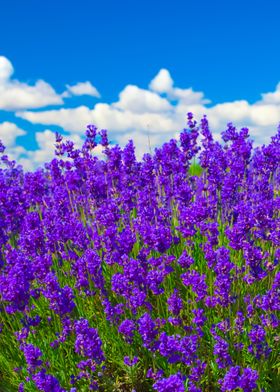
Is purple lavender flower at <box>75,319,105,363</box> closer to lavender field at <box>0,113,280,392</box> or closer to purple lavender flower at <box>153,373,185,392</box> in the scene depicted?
lavender field at <box>0,113,280,392</box>

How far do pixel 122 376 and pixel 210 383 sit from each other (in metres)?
0.77

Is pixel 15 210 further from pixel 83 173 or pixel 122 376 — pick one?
pixel 122 376

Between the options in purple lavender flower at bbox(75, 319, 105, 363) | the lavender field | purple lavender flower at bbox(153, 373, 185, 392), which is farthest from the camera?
the lavender field

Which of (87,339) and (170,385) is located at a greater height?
(87,339)

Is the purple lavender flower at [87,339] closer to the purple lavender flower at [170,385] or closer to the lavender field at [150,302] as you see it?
the lavender field at [150,302]

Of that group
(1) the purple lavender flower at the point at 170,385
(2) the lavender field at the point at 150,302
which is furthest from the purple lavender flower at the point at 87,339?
(1) the purple lavender flower at the point at 170,385

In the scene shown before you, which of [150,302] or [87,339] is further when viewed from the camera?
[150,302]

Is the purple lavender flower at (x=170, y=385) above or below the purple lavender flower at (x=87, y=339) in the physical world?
below

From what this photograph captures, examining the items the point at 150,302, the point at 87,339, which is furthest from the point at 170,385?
the point at 150,302

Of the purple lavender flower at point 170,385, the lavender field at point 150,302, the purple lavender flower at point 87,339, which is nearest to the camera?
the purple lavender flower at point 170,385

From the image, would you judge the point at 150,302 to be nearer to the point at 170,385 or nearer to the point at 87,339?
the point at 87,339

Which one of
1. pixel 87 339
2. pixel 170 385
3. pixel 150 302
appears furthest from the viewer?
pixel 150 302

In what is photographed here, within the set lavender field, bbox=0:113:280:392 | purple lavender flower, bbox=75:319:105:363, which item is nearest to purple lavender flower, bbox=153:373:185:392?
lavender field, bbox=0:113:280:392

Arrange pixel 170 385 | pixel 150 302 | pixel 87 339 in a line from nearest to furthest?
pixel 170 385
pixel 87 339
pixel 150 302
